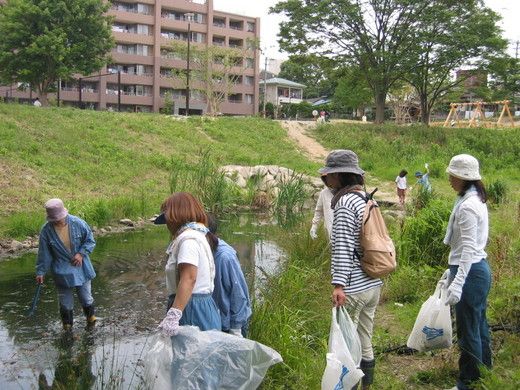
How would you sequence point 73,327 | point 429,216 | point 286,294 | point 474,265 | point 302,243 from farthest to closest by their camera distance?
point 429,216
point 302,243
point 73,327
point 286,294
point 474,265

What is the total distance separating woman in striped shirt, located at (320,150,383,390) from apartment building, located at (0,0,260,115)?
46.1 meters

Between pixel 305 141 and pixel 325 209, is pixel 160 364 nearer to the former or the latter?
pixel 325 209

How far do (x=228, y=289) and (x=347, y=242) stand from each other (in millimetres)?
803

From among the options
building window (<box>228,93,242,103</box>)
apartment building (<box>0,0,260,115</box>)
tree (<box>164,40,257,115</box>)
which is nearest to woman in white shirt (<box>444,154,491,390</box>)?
tree (<box>164,40,257,115</box>)

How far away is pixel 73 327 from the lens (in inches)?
250

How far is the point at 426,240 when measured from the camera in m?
7.62

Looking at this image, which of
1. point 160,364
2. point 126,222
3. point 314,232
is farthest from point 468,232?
point 126,222

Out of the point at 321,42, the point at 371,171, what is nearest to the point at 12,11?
the point at 321,42

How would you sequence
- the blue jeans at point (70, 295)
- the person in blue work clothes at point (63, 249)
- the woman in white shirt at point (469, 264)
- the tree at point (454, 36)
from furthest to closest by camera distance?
the tree at point (454, 36) < the blue jeans at point (70, 295) < the person in blue work clothes at point (63, 249) < the woman in white shirt at point (469, 264)

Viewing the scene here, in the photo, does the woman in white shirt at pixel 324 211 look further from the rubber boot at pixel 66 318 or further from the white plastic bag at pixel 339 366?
the rubber boot at pixel 66 318

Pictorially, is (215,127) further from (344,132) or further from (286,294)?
(286,294)

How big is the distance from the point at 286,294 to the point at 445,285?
1936 mm

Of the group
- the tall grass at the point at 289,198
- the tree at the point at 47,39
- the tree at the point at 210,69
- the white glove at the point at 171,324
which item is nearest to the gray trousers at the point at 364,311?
the white glove at the point at 171,324

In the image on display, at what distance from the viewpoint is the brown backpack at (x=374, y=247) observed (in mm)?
3531
